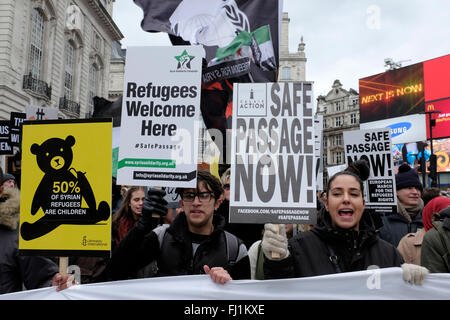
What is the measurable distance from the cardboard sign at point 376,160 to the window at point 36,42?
20834mm

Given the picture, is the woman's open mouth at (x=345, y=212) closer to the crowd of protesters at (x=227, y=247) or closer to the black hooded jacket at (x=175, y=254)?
the crowd of protesters at (x=227, y=247)

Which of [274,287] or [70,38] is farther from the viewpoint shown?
[70,38]

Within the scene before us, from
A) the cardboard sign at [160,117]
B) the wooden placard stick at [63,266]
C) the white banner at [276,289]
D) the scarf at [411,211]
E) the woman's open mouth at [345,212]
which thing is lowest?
the white banner at [276,289]

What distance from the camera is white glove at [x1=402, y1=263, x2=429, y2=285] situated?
2.11 meters

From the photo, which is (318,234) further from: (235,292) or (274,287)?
(235,292)

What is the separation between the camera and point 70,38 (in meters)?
26.2

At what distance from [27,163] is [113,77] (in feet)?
173

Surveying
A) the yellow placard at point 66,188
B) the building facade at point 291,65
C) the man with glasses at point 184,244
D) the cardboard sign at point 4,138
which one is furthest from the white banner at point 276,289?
the building facade at point 291,65

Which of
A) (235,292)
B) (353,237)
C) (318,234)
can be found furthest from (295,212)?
(235,292)

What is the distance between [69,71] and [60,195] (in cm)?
2698

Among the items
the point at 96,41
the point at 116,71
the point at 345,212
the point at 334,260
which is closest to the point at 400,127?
the point at 96,41

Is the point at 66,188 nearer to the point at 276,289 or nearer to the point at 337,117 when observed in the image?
the point at 276,289

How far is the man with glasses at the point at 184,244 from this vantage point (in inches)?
95.5

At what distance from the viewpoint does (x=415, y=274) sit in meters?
2.11
